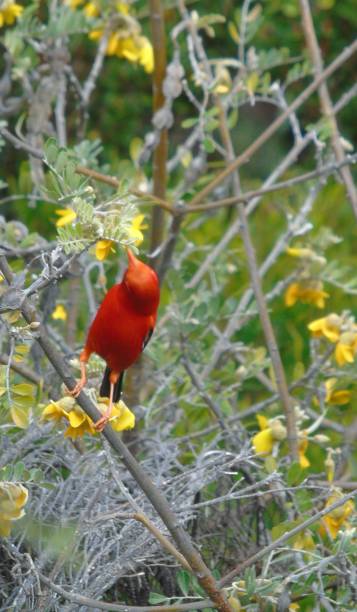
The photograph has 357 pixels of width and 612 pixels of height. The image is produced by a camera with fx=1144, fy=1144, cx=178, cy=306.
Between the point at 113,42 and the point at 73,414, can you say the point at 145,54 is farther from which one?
the point at 73,414

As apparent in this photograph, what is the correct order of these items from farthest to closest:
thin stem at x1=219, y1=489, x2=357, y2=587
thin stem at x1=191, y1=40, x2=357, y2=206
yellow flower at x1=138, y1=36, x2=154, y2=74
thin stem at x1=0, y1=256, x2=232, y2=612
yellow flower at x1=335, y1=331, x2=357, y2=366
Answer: yellow flower at x1=138, y1=36, x2=154, y2=74 < thin stem at x1=191, y1=40, x2=357, y2=206 < yellow flower at x1=335, y1=331, x2=357, y2=366 < thin stem at x1=219, y1=489, x2=357, y2=587 < thin stem at x1=0, y1=256, x2=232, y2=612

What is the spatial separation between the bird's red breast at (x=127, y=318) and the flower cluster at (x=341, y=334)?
47cm

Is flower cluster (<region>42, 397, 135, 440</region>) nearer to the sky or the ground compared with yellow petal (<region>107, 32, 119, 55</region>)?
nearer to the ground

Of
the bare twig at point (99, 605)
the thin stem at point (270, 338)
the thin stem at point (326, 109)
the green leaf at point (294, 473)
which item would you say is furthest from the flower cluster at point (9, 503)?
the thin stem at point (326, 109)

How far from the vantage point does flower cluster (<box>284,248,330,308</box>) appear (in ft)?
8.36

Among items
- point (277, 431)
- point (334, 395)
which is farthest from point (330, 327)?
point (277, 431)

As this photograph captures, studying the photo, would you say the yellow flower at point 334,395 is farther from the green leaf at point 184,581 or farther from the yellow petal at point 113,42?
the yellow petal at point 113,42

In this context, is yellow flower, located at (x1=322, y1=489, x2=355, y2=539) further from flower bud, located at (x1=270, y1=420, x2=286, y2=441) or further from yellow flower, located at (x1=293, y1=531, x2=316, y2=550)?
flower bud, located at (x1=270, y1=420, x2=286, y2=441)

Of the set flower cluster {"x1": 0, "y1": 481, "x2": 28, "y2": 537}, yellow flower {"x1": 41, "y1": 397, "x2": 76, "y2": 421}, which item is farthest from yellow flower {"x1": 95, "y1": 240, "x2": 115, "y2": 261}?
flower cluster {"x1": 0, "y1": 481, "x2": 28, "y2": 537}

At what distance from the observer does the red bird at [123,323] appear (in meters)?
1.76

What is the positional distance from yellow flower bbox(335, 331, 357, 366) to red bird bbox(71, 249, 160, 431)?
0.47m

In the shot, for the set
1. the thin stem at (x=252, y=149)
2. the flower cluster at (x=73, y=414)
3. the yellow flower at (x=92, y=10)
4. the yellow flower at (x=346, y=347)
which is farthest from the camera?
the yellow flower at (x=92, y=10)

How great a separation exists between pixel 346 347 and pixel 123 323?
0.58 metres

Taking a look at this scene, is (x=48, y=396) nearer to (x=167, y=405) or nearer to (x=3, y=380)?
(x=167, y=405)
